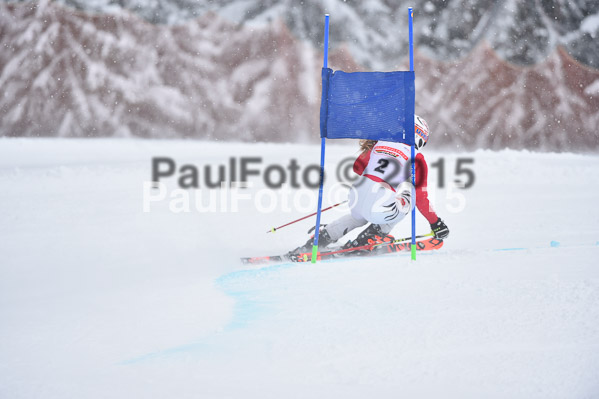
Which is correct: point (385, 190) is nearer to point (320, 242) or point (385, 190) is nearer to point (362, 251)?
point (362, 251)

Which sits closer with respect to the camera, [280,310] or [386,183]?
[280,310]

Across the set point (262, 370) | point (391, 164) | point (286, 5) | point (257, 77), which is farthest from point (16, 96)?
point (262, 370)

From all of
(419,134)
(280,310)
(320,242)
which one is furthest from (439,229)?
(280,310)

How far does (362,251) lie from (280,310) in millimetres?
1397

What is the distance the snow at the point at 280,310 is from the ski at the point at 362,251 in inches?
4.9

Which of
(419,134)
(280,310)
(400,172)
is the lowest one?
(280,310)

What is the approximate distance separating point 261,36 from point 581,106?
7.35 meters

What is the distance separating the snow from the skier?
1.12ft

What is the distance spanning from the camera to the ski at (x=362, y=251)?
4.25 m

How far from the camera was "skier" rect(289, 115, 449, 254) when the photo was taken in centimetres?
412

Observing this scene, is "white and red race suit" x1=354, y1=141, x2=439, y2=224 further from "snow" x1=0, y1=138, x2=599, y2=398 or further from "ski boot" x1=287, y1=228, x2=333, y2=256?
"ski boot" x1=287, y1=228, x2=333, y2=256

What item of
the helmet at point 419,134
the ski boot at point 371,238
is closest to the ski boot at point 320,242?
the ski boot at point 371,238

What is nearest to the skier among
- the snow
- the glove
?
the glove

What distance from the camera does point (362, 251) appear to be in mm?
4332
